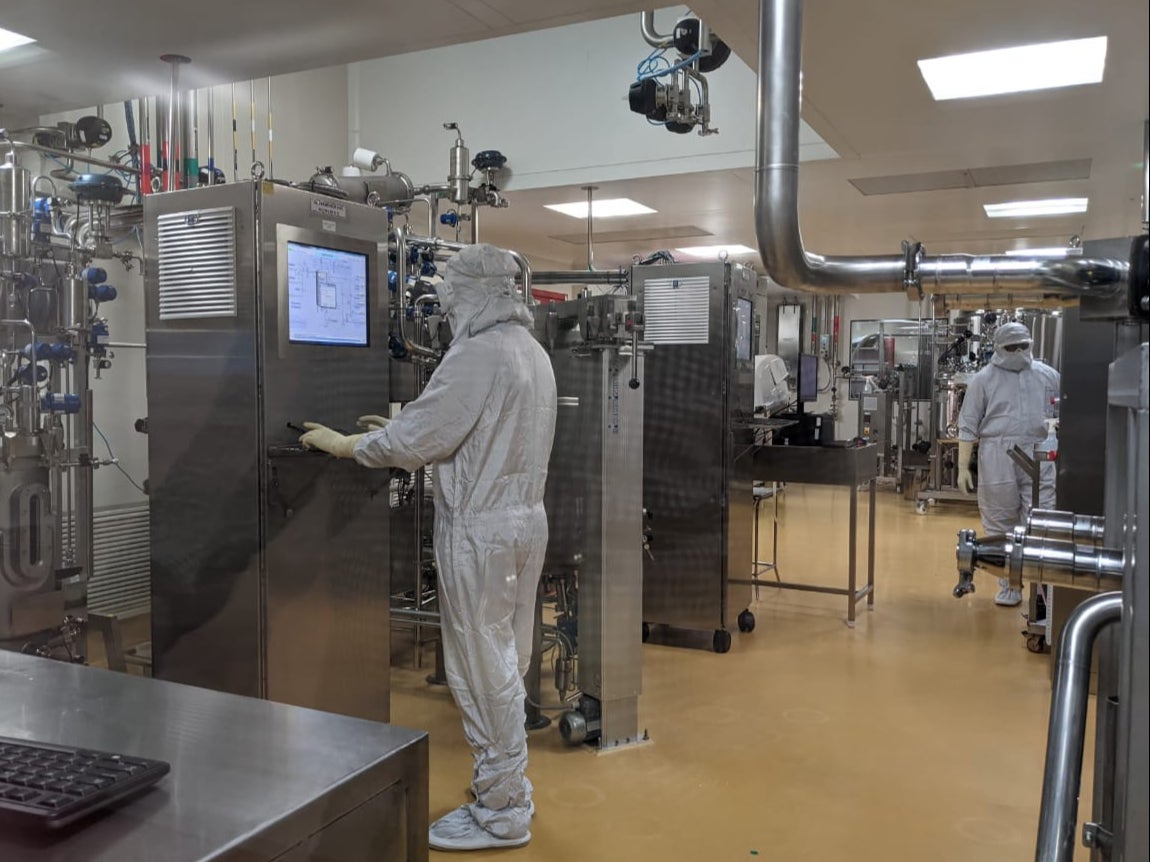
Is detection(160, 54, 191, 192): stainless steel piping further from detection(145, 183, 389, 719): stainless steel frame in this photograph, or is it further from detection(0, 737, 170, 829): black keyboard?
detection(0, 737, 170, 829): black keyboard

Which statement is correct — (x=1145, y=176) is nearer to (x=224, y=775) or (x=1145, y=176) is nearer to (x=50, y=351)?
(x=224, y=775)

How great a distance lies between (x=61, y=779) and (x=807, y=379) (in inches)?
191

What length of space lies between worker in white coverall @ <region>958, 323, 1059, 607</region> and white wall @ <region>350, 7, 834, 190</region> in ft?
5.64

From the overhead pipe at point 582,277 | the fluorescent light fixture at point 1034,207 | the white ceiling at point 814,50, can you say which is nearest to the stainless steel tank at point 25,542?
the white ceiling at point 814,50

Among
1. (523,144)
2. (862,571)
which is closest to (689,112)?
(523,144)

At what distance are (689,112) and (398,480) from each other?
2217mm

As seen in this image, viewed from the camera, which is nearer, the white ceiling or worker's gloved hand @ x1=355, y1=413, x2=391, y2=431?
the white ceiling

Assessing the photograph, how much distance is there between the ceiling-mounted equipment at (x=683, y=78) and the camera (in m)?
4.15

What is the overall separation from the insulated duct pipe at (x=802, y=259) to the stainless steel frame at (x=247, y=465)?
1.49 m

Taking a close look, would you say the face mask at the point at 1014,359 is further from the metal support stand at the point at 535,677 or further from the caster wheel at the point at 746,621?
the metal support stand at the point at 535,677

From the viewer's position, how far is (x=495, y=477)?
2.49 metres

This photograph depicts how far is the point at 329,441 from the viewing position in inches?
103

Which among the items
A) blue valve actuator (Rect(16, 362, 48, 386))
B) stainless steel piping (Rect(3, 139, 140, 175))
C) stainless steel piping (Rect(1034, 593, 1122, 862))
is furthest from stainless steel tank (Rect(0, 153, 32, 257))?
stainless steel piping (Rect(1034, 593, 1122, 862))

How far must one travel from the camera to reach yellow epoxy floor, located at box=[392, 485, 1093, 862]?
8.46 feet
